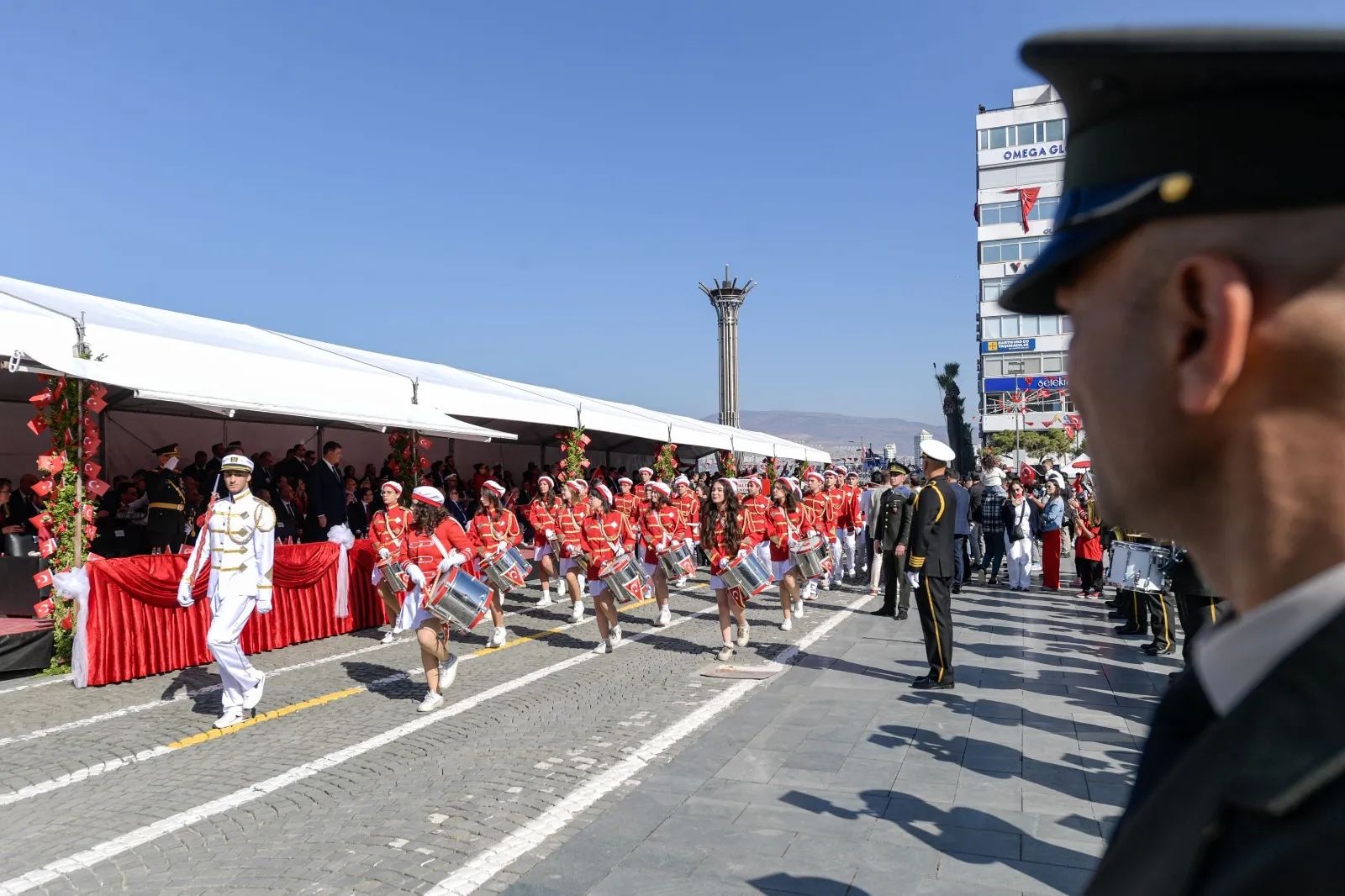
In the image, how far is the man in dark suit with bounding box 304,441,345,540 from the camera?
13.1 meters

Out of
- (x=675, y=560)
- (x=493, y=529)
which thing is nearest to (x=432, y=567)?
(x=493, y=529)

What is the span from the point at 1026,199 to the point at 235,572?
54.8m

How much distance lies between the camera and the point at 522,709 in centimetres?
790

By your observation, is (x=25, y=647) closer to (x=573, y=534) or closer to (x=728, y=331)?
(x=573, y=534)

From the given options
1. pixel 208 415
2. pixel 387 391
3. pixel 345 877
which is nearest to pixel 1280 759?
pixel 345 877

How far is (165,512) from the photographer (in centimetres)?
1218

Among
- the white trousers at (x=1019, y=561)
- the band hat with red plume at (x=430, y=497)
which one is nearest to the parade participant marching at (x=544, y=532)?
the band hat with red plume at (x=430, y=497)

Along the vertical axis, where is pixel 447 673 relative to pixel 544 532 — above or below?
below

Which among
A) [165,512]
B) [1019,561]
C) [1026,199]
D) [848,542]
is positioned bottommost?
[1019,561]

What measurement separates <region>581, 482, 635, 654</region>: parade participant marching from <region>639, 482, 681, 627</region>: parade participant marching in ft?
4.39

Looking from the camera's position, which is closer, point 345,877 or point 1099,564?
point 345,877

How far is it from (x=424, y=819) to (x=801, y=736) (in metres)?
2.74

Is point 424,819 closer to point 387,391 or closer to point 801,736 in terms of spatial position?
point 801,736

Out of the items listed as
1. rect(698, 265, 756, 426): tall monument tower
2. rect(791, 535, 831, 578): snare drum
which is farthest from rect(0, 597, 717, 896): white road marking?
rect(698, 265, 756, 426): tall monument tower
